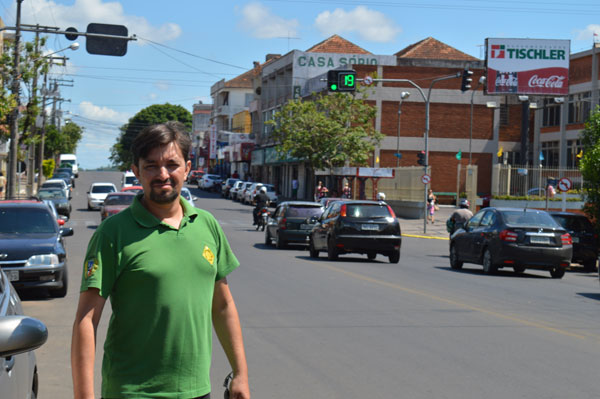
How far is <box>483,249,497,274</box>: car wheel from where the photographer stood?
2108 cm

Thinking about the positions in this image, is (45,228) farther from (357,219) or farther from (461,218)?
(461,218)

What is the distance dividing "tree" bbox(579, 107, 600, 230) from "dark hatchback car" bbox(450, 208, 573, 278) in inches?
248

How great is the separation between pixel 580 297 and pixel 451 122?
51749mm

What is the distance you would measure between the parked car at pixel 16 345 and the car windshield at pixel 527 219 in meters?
16.4

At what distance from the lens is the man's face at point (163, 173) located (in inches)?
156

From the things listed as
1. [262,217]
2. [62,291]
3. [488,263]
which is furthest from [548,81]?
[62,291]

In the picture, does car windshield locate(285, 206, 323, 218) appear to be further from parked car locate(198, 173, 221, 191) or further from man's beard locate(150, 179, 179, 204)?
parked car locate(198, 173, 221, 191)

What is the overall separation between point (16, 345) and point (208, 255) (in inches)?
39.9

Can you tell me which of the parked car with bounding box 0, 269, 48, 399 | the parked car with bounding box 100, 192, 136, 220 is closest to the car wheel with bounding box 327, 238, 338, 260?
the parked car with bounding box 100, 192, 136, 220

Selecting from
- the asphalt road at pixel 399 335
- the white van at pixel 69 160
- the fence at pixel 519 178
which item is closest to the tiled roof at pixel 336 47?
the fence at pixel 519 178

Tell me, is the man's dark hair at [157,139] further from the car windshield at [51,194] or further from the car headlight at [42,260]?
the car windshield at [51,194]

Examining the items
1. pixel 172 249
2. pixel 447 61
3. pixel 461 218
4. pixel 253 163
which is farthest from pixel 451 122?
pixel 172 249

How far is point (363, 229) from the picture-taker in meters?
23.1

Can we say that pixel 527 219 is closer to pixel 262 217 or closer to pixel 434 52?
pixel 262 217
